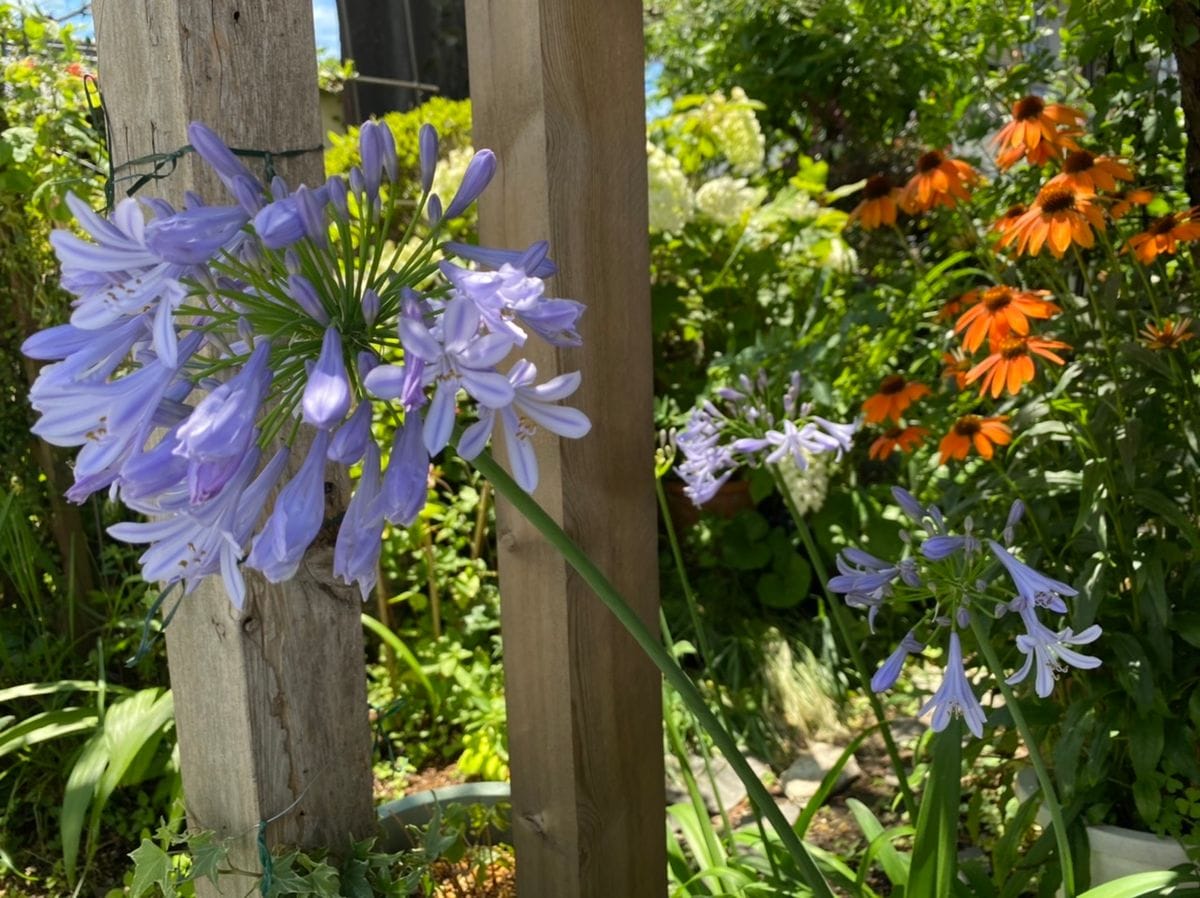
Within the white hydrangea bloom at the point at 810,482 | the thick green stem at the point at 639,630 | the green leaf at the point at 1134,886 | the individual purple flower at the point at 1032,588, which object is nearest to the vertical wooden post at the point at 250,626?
the thick green stem at the point at 639,630

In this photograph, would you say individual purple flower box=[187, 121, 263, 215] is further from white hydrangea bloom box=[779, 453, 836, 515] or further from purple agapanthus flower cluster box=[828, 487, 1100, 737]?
white hydrangea bloom box=[779, 453, 836, 515]

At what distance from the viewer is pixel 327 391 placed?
2.52ft

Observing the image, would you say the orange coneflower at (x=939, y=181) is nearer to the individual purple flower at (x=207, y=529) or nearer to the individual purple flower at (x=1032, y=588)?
the individual purple flower at (x=1032, y=588)

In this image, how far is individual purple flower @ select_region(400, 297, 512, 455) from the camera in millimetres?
782

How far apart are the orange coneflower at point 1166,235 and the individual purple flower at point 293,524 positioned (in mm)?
1722

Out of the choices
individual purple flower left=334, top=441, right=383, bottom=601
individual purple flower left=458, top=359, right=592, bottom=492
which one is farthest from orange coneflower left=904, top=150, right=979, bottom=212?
individual purple flower left=334, top=441, right=383, bottom=601

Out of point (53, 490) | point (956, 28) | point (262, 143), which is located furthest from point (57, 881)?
point (956, 28)

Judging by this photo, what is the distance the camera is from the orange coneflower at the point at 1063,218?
203 cm

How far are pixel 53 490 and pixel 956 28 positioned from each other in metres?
3.03

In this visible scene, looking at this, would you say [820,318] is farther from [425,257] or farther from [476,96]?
[425,257]

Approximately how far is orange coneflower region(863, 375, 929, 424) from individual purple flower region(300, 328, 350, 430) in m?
1.85

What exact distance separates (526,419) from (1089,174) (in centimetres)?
164

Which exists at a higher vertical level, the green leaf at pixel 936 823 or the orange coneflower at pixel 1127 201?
the orange coneflower at pixel 1127 201

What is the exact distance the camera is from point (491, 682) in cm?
315
